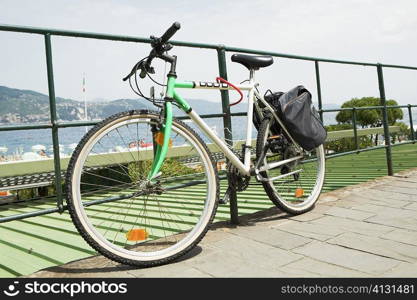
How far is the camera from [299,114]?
10.1 feet

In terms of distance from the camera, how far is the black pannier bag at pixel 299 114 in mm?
3010

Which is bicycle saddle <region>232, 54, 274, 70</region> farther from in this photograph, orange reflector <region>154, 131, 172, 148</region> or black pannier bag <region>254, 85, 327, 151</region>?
orange reflector <region>154, 131, 172, 148</region>

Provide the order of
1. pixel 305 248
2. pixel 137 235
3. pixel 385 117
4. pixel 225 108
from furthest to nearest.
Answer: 1. pixel 385 117
2. pixel 225 108
3. pixel 137 235
4. pixel 305 248

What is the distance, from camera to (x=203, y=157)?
2.46 metres

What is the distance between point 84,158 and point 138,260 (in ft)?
1.85

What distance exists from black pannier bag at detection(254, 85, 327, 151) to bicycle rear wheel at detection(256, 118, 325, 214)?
0.10 meters

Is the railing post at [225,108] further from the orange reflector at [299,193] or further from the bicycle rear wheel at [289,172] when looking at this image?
the orange reflector at [299,193]

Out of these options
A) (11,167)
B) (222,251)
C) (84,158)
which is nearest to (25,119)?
(84,158)

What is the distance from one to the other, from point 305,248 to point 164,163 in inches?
39.5

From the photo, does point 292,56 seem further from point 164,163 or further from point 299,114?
point 164,163

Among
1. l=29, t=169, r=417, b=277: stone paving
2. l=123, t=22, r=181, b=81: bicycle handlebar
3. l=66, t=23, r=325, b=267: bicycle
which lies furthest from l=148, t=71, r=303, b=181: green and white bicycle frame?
l=29, t=169, r=417, b=277: stone paving

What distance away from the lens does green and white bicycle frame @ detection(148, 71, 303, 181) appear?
229cm

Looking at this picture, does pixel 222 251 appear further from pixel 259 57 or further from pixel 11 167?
pixel 11 167

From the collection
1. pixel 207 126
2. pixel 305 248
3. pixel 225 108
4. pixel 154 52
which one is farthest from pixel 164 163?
pixel 305 248
